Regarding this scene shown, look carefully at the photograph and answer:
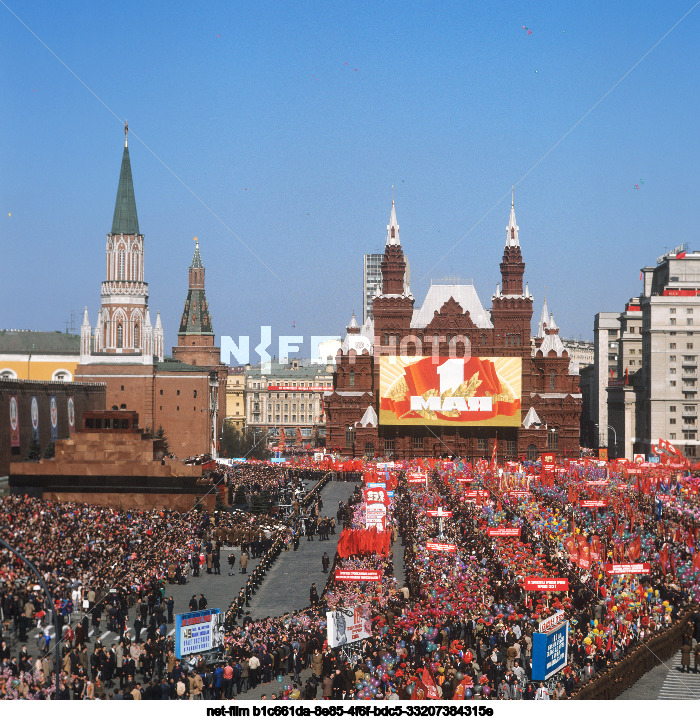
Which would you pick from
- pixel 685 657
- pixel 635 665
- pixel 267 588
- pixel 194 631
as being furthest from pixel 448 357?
pixel 194 631

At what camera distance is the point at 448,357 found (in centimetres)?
8744

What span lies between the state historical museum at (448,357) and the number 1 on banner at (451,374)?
89.5 inches

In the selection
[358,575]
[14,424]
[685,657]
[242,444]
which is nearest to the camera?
[685,657]

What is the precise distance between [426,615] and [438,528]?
1391 centimetres

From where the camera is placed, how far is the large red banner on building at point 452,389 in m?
85.6

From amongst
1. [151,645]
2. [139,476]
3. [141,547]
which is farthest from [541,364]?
[151,645]

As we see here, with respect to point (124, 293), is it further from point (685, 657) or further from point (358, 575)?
point (685, 657)

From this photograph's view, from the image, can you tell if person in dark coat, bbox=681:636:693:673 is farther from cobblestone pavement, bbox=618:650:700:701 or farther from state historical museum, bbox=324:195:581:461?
state historical museum, bbox=324:195:581:461

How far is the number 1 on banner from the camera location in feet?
281

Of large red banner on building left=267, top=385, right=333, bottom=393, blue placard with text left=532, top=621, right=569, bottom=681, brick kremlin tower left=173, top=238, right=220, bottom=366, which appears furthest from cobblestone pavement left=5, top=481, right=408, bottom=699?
large red banner on building left=267, top=385, right=333, bottom=393

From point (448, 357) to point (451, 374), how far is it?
90.0 inches

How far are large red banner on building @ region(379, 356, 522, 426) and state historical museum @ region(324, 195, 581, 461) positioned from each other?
138 millimetres

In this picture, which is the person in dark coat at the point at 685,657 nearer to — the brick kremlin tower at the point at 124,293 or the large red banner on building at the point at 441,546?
the large red banner on building at the point at 441,546

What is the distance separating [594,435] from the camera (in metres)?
125
